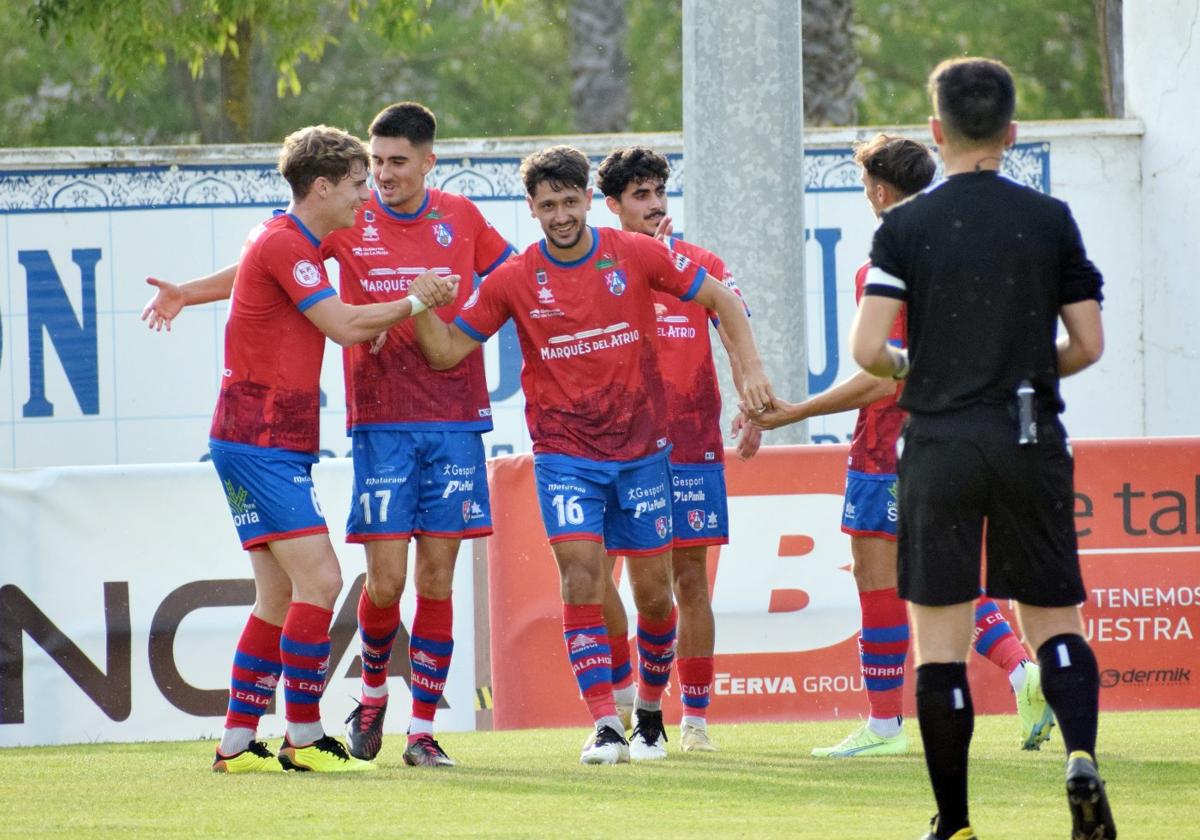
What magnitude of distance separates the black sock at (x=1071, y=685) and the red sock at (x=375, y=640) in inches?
126

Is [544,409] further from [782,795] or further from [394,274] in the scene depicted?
[782,795]

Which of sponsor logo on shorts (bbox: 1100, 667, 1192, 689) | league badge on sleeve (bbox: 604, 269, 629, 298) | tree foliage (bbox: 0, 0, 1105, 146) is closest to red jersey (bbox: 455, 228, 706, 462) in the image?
league badge on sleeve (bbox: 604, 269, 629, 298)

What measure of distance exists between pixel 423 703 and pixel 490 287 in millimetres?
1576

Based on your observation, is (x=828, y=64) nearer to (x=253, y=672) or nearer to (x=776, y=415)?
(x=776, y=415)

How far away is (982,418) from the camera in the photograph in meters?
4.50

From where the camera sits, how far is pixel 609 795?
19.2 ft

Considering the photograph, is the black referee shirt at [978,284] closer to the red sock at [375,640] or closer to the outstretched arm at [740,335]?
the outstretched arm at [740,335]

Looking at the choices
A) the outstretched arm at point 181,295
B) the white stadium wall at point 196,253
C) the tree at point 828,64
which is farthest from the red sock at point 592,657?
the tree at point 828,64

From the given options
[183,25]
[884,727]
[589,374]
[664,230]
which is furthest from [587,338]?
[183,25]

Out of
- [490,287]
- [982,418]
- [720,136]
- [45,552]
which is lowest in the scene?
[45,552]

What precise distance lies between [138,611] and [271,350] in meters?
2.79

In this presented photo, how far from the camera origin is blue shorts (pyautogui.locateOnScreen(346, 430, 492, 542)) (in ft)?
22.8

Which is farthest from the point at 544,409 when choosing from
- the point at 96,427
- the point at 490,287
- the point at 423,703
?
the point at 96,427

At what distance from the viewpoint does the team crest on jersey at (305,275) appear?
654 centimetres
